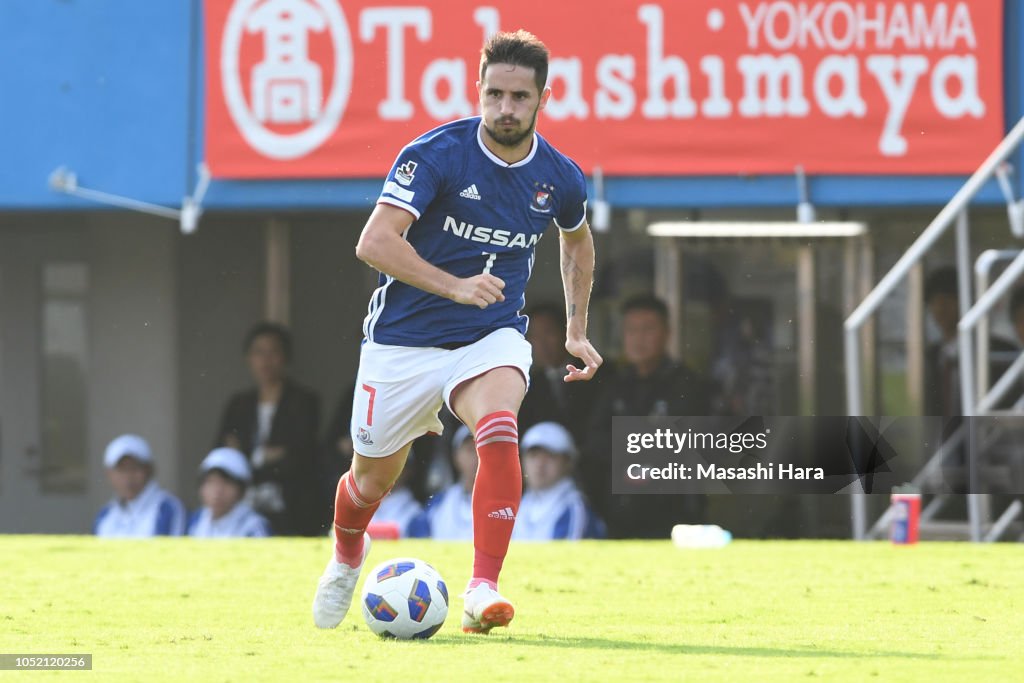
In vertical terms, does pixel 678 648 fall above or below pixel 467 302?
below

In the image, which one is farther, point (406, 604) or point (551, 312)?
point (551, 312)

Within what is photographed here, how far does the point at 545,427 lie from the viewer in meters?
12.7

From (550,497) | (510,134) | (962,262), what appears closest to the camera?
(510,134)

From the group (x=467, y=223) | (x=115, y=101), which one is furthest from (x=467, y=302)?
(x=115, y=101)

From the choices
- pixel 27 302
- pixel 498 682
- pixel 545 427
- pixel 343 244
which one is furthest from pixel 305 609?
pixel 27 302

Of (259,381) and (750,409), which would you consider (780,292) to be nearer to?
(750,409)

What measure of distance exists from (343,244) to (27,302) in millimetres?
2758

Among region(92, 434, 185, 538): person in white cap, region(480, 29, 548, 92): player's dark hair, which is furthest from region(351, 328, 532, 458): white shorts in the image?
region(92, 434, 185, 538): person in white cap

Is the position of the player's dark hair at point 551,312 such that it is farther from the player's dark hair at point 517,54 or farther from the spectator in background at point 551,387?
the player's dark hair at point 517,54

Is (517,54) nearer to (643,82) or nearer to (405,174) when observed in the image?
(405,174)

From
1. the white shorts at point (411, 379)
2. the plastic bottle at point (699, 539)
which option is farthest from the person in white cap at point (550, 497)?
the white shorts at point (411, 379)

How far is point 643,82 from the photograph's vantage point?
41.5ft

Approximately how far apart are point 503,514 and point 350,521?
0.79 m

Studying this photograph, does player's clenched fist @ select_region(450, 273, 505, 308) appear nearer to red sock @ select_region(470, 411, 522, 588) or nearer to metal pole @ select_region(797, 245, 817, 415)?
red sock @ select_region(470, 411, 522, 588)
